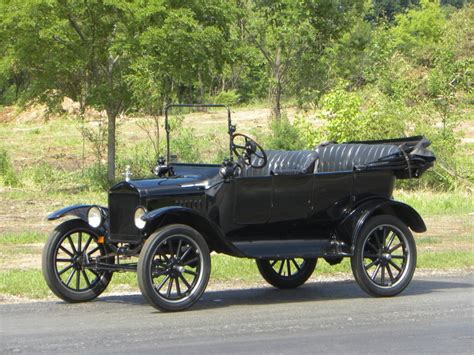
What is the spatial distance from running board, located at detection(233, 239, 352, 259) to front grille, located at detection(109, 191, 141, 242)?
1.03 metres

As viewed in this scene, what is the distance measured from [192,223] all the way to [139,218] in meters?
0.55

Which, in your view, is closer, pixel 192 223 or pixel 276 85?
pixel 192 223

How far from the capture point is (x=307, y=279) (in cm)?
1204

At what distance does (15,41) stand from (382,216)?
53.0 ft

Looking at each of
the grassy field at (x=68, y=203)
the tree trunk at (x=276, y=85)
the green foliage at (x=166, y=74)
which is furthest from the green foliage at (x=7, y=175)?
the tree trunk at (x=276, y=85)

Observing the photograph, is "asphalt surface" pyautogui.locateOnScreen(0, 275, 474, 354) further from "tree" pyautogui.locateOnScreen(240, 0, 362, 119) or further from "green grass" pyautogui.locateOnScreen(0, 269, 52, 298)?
"tree" pyautogui.locateOnScreen(240, 0, 362, 119)

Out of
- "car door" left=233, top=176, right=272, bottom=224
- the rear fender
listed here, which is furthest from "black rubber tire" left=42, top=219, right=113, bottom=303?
"car door" left=233, top=176, right=272, bottom=224

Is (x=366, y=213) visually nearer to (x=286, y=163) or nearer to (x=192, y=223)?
(x=286, y=163)

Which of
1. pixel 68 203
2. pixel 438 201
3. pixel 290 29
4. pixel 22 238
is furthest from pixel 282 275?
pixel 290 29

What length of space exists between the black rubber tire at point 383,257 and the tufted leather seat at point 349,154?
29.3 inches

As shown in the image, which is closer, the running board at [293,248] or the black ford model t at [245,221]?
the black ford model t at [245,221]

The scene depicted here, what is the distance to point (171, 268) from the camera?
31.9ft

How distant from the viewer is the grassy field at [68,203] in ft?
40.6

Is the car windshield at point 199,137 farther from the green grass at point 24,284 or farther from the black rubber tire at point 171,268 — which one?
the green grass at point 24,284
